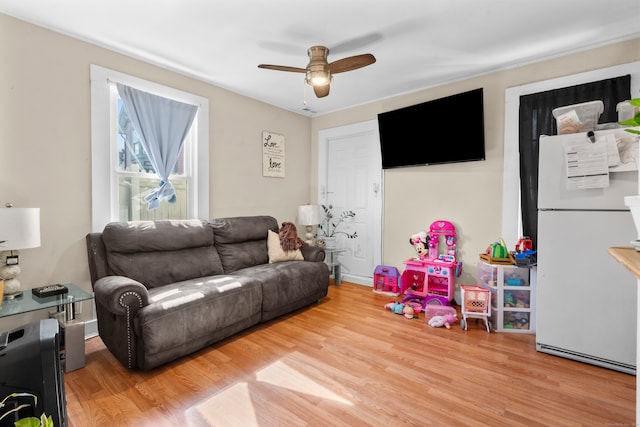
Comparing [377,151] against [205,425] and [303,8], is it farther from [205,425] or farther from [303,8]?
[205,425]

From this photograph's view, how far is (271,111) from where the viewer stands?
4125 millimetres

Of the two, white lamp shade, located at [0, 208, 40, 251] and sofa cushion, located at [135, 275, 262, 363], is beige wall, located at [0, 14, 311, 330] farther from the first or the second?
sofa cushion, located at [135, 275, 262, 363]

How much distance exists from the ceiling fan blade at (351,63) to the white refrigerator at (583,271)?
1.44 meters

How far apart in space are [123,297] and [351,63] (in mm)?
2314

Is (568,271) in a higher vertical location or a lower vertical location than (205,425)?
higher

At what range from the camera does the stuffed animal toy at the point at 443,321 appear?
2.79 meters

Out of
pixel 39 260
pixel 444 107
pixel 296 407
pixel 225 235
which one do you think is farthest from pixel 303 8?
pixel 39 260

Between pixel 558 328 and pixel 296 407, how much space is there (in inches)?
77.0

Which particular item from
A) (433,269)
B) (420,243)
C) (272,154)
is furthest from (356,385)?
(272,154)

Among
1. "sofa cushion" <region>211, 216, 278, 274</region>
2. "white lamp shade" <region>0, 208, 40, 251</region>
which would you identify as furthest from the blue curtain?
"white lamp shade" <region>0, 208, 40, 251</region>

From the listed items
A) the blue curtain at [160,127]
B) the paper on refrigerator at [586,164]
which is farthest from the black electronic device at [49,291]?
the paper on refrigerator at [586,164]

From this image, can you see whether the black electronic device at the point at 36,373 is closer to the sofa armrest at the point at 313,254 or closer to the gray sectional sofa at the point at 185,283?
the gray sectional sofa at the point at 185,283

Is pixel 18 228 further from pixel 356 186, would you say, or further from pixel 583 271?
pixel 583 271

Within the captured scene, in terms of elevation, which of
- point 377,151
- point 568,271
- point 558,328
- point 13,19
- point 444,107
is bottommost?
point 558,328
